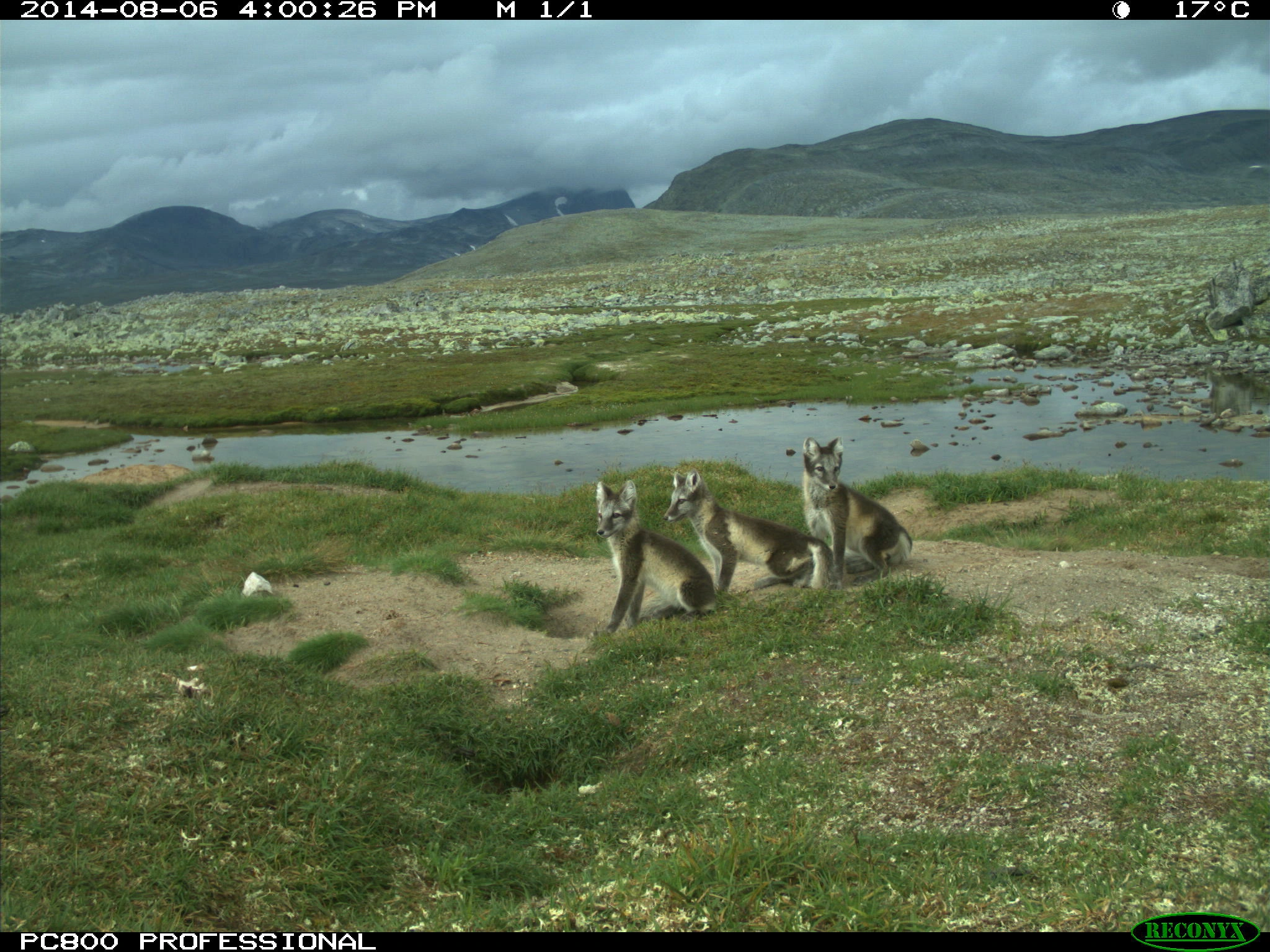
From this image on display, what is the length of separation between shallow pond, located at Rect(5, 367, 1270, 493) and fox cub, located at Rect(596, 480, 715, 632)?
11799mm

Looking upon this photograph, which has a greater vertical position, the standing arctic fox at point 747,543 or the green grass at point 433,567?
the standing arctic fox at point 747,543

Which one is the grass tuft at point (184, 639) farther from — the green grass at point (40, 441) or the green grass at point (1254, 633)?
the green grass at point (1254, 633)

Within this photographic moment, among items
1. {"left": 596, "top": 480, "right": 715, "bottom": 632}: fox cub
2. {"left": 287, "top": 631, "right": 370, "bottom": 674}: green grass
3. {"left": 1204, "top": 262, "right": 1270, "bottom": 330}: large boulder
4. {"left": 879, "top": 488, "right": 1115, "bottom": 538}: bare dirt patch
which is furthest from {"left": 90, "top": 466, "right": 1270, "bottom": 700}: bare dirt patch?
{"left": 1204, "top": 262, "right": 1270, "bottom": 330}: large boulder

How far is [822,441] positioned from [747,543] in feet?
56.0

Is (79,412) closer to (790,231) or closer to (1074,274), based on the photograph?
(1074,274)

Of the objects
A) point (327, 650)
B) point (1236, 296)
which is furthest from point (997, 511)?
point (1236, 296)

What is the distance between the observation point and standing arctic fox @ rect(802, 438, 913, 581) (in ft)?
36.4

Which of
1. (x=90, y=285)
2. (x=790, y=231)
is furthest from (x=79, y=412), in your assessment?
(x=790, y=231)

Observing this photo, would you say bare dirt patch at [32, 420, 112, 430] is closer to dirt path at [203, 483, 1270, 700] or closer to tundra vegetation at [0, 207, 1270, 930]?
tundra vegetation at [0, 207, 1270, 930]

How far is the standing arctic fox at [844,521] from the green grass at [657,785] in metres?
1.12

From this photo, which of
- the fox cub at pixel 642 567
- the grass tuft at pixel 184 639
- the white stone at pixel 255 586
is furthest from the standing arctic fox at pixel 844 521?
the white stone at pixel 255 586
